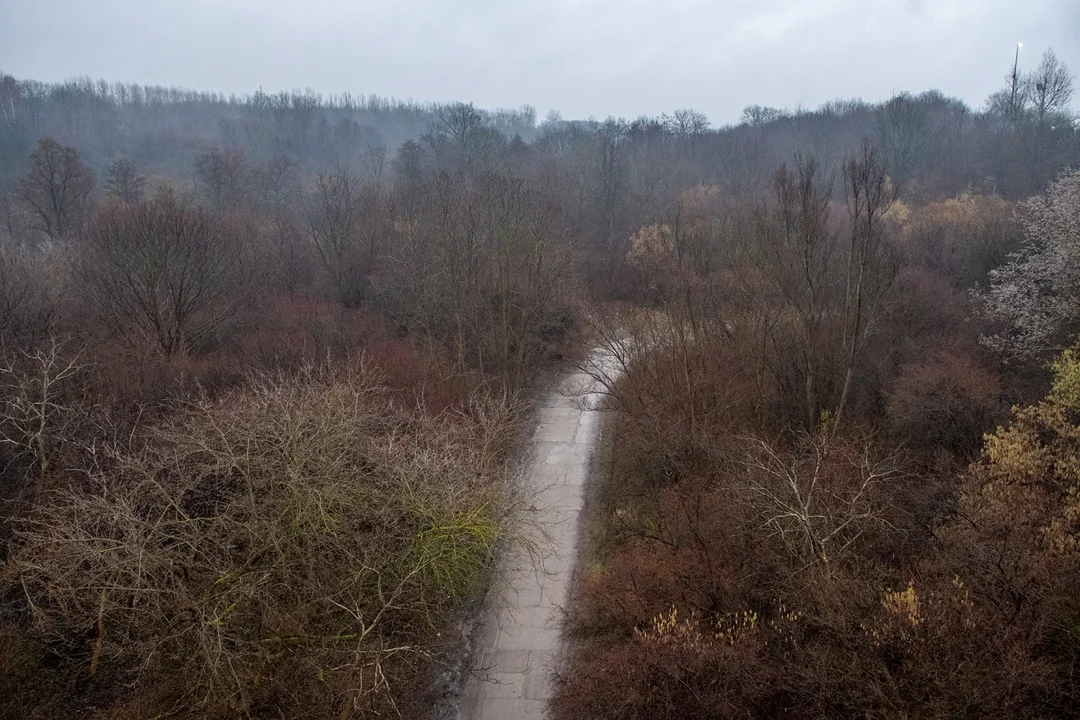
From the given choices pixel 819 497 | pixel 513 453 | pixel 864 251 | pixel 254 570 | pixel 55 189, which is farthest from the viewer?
→ pixel 55 189

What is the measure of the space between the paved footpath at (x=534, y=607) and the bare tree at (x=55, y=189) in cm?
3618

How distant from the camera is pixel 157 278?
82.9ft

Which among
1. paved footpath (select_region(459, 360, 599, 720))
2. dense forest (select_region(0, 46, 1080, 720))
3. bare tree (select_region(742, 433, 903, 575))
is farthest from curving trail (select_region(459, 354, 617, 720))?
bare tree (select_region(742, 433, 903, 575))

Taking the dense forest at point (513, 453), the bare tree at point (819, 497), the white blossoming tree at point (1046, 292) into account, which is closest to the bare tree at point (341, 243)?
the dense forest at point (513, 453)

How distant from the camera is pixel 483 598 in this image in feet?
52.9

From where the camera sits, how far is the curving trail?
13266 mm

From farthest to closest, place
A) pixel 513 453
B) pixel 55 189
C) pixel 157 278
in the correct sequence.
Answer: pixel 55 189, pixel 157 278, pixel 513 453

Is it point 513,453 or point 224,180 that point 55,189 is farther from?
point 513,453

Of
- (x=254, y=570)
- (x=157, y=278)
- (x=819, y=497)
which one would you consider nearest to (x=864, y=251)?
(x=819, y=497)

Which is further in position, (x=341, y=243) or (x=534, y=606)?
(x=341, y=243)

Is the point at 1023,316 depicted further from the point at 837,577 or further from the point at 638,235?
the point at 638,235

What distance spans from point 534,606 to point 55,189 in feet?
142

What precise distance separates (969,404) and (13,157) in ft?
253

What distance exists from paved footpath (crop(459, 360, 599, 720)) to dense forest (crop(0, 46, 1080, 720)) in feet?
2.27
